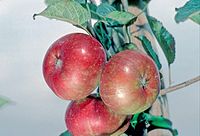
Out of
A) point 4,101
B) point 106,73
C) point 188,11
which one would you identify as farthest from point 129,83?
point 4,101

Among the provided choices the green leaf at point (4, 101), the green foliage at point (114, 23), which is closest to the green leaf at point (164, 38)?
the green foliage at point (114, 23)

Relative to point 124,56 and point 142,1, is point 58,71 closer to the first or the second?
point 124,56

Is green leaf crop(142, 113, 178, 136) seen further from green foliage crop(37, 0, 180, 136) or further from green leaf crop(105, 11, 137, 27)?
green leaf crop(105, 11, 137, 27)

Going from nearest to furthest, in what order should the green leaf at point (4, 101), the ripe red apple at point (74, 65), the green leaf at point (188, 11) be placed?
the green leaf at point (4, 101) < the green leaf at point (188, 11) < the ripe red apple at point (74, 65)

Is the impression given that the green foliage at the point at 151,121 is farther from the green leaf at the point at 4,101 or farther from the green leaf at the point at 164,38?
the green leaf at the point at 4,101

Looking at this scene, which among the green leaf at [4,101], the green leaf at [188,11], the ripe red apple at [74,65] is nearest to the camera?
the green leaf at [4,101]

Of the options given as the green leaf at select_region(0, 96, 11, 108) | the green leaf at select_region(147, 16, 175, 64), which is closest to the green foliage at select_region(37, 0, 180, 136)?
the green leaf at select_region(147, 16, 175, 64)

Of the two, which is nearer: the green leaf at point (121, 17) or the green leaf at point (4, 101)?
the green leaf at point (4, 101)
